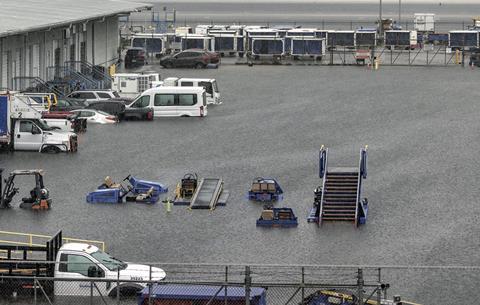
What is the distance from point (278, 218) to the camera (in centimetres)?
2909

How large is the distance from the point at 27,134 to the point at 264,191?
10014 millimetres

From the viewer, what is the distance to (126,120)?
4838 centimetres

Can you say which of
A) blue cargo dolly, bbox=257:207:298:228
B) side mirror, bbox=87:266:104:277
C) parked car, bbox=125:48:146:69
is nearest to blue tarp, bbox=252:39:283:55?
parked car, bbox=125:48:146:69

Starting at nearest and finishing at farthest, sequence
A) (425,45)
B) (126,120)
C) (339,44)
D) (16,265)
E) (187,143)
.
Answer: (16,265)
(187,143)
(126,120)
(339,44)
(425,45)

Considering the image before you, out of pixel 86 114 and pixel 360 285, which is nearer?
pixel 360 285

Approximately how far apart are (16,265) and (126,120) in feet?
86.1

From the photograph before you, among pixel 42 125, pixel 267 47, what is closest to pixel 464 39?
pixel 267 47

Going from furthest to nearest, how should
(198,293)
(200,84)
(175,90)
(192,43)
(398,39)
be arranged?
(398,39)
(192,43)
(200,84)
(175,90)
(198,293)

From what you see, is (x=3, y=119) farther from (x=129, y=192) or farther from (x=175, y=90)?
(x=175, y=90)

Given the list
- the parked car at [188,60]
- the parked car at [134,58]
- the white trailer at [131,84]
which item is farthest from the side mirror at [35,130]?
the parked car at [188,60]

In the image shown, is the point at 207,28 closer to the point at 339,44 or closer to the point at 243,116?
the point at 339,44

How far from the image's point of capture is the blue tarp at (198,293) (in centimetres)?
2012

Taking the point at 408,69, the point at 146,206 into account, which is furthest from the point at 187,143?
the point at 408,69

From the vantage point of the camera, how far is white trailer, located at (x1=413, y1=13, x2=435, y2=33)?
103 metres
